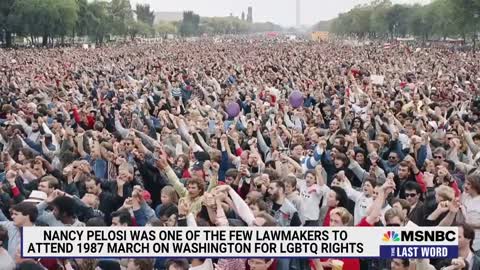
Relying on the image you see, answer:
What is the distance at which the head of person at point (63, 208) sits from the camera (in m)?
6.59

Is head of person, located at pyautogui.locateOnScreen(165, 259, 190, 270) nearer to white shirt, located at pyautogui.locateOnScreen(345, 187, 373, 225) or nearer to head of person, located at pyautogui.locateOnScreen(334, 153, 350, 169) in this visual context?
white shirt, located at pyautogui.locateOnScreen(345, 187, 373, 225)

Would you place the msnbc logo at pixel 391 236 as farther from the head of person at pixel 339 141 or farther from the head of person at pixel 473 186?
the head of person at pixel 339 141

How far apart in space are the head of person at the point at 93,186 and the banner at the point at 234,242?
1913 millimetres

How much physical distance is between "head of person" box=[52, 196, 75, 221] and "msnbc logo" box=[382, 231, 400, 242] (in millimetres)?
2626

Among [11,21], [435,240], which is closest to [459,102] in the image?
[435,240]

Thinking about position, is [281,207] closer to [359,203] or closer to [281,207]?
[281,207]

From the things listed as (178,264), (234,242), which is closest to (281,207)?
(234,242)

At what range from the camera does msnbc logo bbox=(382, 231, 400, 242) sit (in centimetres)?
585

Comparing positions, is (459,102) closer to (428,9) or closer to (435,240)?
(435,240)

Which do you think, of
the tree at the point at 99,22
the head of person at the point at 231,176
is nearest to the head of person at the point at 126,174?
the head of person at the point at 231,176

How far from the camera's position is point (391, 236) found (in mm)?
5902

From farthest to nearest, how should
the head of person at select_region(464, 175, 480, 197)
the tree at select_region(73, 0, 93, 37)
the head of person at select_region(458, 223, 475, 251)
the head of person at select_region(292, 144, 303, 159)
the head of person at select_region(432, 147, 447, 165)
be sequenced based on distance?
the tree at select_region(73, 0, 93, 37) < the head of person at select_region(292, 144, 303, 159) < the head of person at select_region(432, 147, 447, 165) < the head of person at select_region(464, 175, 480, 197) < the head of person at select_region(458, 223, 475, 251)

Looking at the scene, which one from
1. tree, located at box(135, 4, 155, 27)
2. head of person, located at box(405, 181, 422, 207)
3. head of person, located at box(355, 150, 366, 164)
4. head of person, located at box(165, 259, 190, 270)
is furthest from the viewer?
tree, located at box(135, 4, 155, 27)

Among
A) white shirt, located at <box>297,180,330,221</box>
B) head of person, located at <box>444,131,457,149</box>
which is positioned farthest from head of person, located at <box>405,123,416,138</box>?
white shirt, located at <box>297,180,330,221</box>
